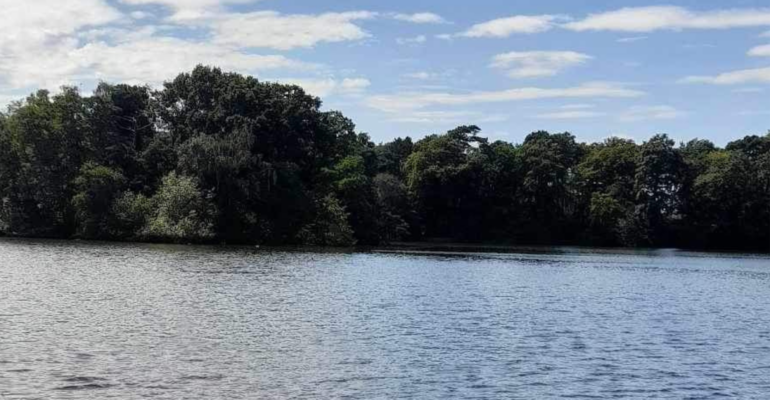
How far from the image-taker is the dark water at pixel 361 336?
21.4 metres

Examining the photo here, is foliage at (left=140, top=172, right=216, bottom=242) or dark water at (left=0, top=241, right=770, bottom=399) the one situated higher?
foliage at (left=140, top=172, right=216, bottom=242)

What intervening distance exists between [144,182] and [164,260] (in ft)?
137

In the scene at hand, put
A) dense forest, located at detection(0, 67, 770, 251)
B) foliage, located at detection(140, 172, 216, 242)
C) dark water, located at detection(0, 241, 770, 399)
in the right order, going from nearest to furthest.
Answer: dark water, located at detection(0, 241, 770, 399), foliage, located at detection(140, 172, 216, 242), dense forest, located at detection(0, 67, 770, 251)

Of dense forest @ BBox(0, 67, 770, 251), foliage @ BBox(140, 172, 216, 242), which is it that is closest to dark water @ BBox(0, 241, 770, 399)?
foliage @ BBox(140, 172, 216, 242)

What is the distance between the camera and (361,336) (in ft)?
96.1

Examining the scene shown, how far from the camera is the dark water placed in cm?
2139

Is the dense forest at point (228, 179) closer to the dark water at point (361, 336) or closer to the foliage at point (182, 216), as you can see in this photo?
the foliage at point (182, 216)

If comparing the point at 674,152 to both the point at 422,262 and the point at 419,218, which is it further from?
the point at 422,262

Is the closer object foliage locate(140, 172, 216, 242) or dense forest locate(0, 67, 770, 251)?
foliage locate(140, 172, 216, 242)


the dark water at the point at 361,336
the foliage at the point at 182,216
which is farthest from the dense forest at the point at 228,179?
the dark water at the point at 361,336

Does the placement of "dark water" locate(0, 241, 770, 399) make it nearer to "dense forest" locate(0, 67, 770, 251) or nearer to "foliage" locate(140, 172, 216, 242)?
"foliage" locate(140, 172, 216, 242)

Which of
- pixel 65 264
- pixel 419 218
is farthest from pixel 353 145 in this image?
pixel 65 264

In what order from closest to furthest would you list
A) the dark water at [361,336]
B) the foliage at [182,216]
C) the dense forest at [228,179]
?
the dark water at [361,336]
the foliage at [182,216]
the dense forest at [228,179]

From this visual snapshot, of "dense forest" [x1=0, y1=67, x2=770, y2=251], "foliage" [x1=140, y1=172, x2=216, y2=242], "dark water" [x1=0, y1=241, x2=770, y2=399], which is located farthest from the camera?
"dense forest" [x1=0, y1=67, x2=770, y2=251]
